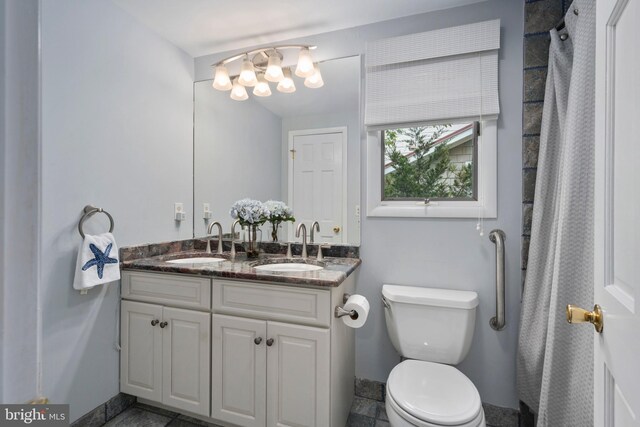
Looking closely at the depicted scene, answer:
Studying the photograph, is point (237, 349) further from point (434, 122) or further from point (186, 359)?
point (434, 122)

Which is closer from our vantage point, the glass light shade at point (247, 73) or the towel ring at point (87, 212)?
the towel ring at point (87, 212)

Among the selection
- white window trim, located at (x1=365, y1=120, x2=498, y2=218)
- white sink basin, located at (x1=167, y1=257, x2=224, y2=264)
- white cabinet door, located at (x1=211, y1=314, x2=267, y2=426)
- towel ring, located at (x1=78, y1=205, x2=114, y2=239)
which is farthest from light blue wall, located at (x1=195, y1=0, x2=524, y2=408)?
towel ring, located at (x1=78, y1=205, x2=114, y2=239)

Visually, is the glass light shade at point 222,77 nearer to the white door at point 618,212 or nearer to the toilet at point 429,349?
the toilet at point 429,349

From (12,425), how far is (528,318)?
1.78m

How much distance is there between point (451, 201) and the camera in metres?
1.72

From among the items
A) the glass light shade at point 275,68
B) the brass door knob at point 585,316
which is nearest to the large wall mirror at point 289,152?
the glass light shade at point 275,68

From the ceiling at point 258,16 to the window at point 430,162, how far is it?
A: 67 centimetres

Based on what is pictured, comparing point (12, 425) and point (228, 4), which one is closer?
point (12, 425)

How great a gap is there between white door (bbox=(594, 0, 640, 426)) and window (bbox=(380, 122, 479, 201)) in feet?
3.19

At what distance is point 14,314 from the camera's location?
0.35 meters

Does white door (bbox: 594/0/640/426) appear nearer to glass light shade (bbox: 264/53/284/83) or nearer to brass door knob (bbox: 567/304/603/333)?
brass door knob (bbox: 567/304/603/333)

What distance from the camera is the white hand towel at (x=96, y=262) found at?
1.45 metres

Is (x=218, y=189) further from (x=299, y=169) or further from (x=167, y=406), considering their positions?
(x=167, y=406)

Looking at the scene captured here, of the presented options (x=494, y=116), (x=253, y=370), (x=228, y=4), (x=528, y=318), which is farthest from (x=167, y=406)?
(x=494, y=116)
